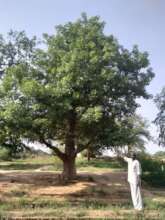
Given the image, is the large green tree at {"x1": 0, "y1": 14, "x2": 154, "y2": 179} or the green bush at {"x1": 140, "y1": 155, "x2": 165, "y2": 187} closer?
the large green tree at {"x1": 0, "y1": 14, "x2": 154, "y2": 179}

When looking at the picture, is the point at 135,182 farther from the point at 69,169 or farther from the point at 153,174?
the point at 153,174

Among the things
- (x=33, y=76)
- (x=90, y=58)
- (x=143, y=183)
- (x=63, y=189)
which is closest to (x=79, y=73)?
(x=90, y=58)

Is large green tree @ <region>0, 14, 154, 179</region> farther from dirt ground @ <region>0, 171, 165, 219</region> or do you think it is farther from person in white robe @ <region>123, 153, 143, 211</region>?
person in white robe @ <region>123, 153, 143, 211</region>

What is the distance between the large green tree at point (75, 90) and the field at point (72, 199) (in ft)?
6.89

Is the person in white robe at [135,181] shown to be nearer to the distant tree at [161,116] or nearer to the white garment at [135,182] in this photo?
the white garment at [135,182]

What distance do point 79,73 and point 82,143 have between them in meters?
4.31

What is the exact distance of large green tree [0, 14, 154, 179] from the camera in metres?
22.8

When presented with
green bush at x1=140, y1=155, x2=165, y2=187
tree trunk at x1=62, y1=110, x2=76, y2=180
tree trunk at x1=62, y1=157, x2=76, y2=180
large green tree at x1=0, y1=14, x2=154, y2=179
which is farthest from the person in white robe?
green bush at x1=140, y1=155, x2=165, y2=187

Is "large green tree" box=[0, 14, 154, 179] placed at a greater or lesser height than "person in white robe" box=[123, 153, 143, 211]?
greater

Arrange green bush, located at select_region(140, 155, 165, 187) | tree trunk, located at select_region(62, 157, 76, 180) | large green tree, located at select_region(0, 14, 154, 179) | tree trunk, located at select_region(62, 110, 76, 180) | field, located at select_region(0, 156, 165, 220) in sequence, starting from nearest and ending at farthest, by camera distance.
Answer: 1. field, located at select_region(0, 156, 165, 220)
2. large green tree, located at select_region(0, 14, 154, 179)
3. tree trunk, located at select_region(62, 110, 76, 180)
4. tree trunk, located at select_region(62, 157, 76, 180)
5. green bush, located at select_region(140, 155, 165, 187)

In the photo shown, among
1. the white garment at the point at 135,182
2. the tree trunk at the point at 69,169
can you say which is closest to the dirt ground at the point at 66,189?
the tree trunk at the point at 69,169

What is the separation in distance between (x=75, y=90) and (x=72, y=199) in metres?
5.93

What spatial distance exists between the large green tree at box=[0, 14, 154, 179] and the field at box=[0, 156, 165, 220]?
210 cm

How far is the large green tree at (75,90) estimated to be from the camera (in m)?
22.8
